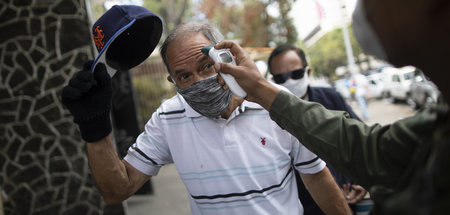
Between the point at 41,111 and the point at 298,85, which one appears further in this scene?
the point at 41,111

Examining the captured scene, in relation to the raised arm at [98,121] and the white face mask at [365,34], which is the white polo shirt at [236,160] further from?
the white face mask at [365,34]

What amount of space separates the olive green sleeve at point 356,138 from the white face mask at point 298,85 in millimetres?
2151

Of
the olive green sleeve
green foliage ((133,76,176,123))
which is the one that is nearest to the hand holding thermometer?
the olive green sleeve

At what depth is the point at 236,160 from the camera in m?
1.76

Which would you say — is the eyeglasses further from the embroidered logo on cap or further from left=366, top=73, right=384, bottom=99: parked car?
left=366, top=73, right=384, bottom=99: parked car

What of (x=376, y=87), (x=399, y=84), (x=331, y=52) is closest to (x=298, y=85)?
(x=399, y=84)

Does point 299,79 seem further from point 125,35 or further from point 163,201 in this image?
point 163,201

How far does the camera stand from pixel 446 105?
81 centimetres

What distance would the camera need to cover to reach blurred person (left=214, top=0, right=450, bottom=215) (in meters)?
0.73

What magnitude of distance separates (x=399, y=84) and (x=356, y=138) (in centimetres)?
1904

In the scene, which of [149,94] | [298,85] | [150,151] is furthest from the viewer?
[149,94]

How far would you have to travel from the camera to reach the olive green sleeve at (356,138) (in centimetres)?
99

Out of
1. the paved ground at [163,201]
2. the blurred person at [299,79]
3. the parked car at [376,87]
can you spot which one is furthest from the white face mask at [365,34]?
the parked car at [376,87]

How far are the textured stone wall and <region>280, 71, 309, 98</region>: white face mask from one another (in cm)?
275
